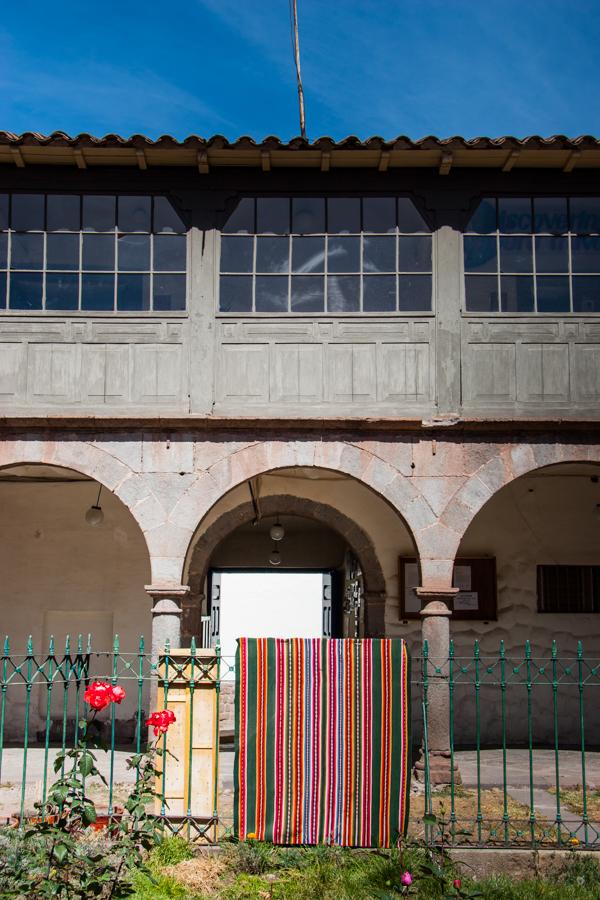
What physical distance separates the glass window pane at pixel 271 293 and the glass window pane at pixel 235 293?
89mm

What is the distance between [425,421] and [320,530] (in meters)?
6.50

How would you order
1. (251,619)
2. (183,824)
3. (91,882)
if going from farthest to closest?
(251,619), (183,824), (91,882)

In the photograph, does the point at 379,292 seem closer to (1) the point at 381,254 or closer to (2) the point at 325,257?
(1) the point at 381,254

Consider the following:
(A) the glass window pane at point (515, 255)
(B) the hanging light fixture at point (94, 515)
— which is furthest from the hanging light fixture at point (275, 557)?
(A) the glass window pane at point (515, 255)

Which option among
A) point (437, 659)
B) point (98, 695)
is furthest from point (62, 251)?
point (98, 695)

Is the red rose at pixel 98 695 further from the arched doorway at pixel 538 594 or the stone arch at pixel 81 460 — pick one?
the arched doorway at pixel 538 594

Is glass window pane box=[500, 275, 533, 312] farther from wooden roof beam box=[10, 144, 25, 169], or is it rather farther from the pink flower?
the pink flower

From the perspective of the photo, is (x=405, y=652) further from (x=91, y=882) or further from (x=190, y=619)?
(x=190, y=619)

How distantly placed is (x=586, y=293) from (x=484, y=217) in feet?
4.16

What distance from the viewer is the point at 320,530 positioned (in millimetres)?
16094

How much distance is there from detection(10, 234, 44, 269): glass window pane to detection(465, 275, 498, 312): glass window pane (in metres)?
4.27

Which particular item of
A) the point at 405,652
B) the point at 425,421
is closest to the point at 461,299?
the point at 425,421

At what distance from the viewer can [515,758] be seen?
10.9 m

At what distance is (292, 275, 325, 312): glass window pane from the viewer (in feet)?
33.4
